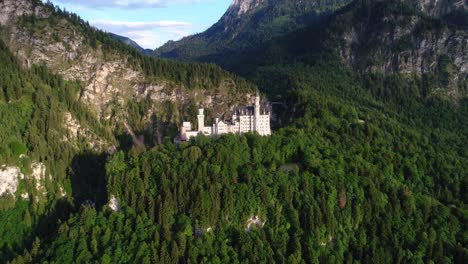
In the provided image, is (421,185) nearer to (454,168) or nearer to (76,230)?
(454,168)

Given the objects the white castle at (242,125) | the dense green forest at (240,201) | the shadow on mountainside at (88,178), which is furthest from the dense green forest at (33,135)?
the white castle at (242,125)

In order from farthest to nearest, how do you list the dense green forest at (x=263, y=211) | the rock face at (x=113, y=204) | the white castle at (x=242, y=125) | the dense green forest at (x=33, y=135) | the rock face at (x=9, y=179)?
the white castle at (x=242, y=125) → the rock face at (x=9, y=179) → the dense green forest at (x=33, y=135) → the rock face at (x=113, y=204) → the dense green forest at (x=263, y=211)

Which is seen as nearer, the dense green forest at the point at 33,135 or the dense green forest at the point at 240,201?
the dense green forest at the point at 240,201

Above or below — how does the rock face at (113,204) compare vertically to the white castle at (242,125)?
below

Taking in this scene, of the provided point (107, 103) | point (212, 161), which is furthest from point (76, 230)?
point (107, 103)

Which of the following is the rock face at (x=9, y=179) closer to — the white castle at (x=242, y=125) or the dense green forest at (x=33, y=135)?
the dense green forest at (x=33, y=135)

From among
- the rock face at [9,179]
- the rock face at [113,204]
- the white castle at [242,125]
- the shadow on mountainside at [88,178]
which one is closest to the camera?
the rock face at [113,204]

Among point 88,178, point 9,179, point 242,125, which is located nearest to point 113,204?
point 9,179

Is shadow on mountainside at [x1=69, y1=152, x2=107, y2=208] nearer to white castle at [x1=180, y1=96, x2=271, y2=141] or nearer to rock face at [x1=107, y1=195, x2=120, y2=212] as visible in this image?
rock face at [x1=107, y1=195, x2=120, y2=212]
